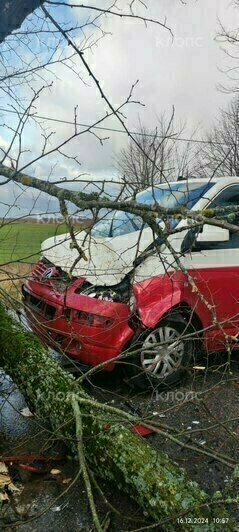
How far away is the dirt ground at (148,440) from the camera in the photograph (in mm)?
2611

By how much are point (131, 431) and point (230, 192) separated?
255 cm

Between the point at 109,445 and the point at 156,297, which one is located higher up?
the point at 156,297

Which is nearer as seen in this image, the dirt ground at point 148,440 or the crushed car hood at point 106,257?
the dirt ground at point 148,440

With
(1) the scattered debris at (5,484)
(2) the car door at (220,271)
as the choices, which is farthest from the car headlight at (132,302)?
(1) the scattered debris at (5,484)

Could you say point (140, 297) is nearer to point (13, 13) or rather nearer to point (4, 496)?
point (4, 496)

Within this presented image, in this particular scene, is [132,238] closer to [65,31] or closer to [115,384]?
[115,384]

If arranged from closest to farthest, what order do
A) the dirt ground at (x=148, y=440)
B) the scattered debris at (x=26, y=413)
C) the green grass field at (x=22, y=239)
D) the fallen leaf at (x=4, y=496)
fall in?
the dirt ground at (x=148, y=440) < the fallen leaf at (x=4, y=496) < the green grass field at (x=22, y=239) < the scattered debris at (x=26, y=413)

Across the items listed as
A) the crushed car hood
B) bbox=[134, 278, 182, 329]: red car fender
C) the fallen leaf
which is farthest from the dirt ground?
the crushed car hood

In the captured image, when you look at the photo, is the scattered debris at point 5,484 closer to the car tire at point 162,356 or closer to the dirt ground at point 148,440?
the dirt ground at point 148,440

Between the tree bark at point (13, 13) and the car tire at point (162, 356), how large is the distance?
102 inches

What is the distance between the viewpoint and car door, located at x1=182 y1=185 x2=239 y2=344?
164 inches

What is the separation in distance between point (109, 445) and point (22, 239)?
206cm

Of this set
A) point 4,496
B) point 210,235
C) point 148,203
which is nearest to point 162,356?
point 210,235

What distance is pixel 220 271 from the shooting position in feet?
14.1
